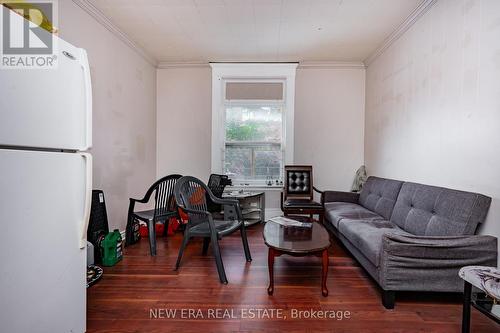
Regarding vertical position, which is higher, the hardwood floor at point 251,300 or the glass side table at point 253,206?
the glass side table at point 253,206

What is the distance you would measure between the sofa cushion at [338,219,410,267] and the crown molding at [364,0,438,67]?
7.57 feet

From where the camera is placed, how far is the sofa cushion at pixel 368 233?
2135 millimetres

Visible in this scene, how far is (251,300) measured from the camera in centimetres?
207

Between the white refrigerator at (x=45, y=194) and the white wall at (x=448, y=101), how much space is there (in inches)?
110

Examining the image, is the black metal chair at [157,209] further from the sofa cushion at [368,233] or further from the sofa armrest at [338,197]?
the sofa armrest at [338,197]

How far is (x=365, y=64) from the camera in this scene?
4418 millimetres

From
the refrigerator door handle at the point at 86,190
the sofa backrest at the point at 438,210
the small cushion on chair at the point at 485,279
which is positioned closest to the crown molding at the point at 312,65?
the sofa backrest at the point at 438,210

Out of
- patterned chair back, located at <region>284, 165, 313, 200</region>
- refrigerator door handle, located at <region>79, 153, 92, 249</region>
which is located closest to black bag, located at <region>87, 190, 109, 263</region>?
refrigerator door handle, located at <region>79, 153, 92, 249</region>

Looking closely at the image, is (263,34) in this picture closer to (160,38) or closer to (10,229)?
(160,38)

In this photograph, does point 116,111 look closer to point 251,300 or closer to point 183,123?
point 183,123

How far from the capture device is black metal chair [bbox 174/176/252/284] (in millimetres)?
2404

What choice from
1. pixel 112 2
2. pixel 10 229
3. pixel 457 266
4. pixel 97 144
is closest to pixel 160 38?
pixel 112 2

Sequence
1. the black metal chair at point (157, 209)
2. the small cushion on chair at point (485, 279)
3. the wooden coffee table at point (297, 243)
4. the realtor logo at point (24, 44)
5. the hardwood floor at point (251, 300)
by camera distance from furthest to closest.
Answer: the black metal chair at point (157, 209)
the wooden coffee table at point (297, 243)
the hardwood floor at point (251, 300)
the small cushion on chair at point (485, 279)
the realtor logo at point (24, 44)

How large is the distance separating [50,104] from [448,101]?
3078 mm
